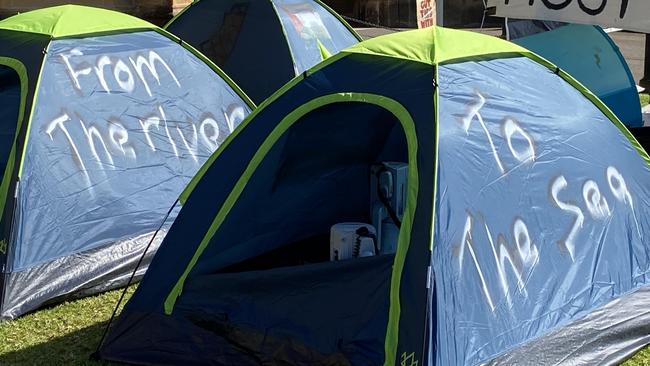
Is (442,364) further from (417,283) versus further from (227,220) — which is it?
(227,220)

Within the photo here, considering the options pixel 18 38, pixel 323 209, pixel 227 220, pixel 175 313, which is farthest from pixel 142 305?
pixel 18 38

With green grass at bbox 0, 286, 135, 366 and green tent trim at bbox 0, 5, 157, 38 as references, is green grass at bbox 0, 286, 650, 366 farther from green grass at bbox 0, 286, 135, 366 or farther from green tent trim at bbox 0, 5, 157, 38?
green tent trim at bbox 0, 5, 157, 38

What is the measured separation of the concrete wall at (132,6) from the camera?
1548 cm

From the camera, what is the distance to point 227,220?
15.7 ft

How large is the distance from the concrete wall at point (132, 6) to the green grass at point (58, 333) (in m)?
10.5

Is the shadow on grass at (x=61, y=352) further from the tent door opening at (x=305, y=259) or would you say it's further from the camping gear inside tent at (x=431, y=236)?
the tent door opening at (x=305, y=259)

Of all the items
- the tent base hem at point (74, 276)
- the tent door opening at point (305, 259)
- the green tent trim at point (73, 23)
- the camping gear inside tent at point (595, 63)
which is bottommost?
the tent base hem at point (74, 276)

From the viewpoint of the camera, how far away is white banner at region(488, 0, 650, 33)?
20.7 ft

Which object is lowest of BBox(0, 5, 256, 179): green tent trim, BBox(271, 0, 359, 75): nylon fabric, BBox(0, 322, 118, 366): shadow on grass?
BBox(0, 322, 118, 366): shadow on grass

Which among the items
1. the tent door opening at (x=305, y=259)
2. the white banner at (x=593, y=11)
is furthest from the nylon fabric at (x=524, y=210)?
the white banner at (x=593, y=11)

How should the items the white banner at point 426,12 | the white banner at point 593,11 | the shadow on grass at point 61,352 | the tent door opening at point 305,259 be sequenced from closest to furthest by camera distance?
the tent door opening at point 305,259 → the shadow on grass at point 61,352 → the white banner at point 593,11 → the white banner at point 426,12

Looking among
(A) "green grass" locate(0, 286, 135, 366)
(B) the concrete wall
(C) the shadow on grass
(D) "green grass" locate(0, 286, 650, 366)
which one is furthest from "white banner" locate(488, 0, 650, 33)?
(B) the concrete wall

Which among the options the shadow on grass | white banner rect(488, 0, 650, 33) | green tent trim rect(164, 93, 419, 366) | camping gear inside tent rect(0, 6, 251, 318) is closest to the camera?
green tent trim rect(164, 93, 419, 366)

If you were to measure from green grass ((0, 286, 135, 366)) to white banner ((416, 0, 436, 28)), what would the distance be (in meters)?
3.21
